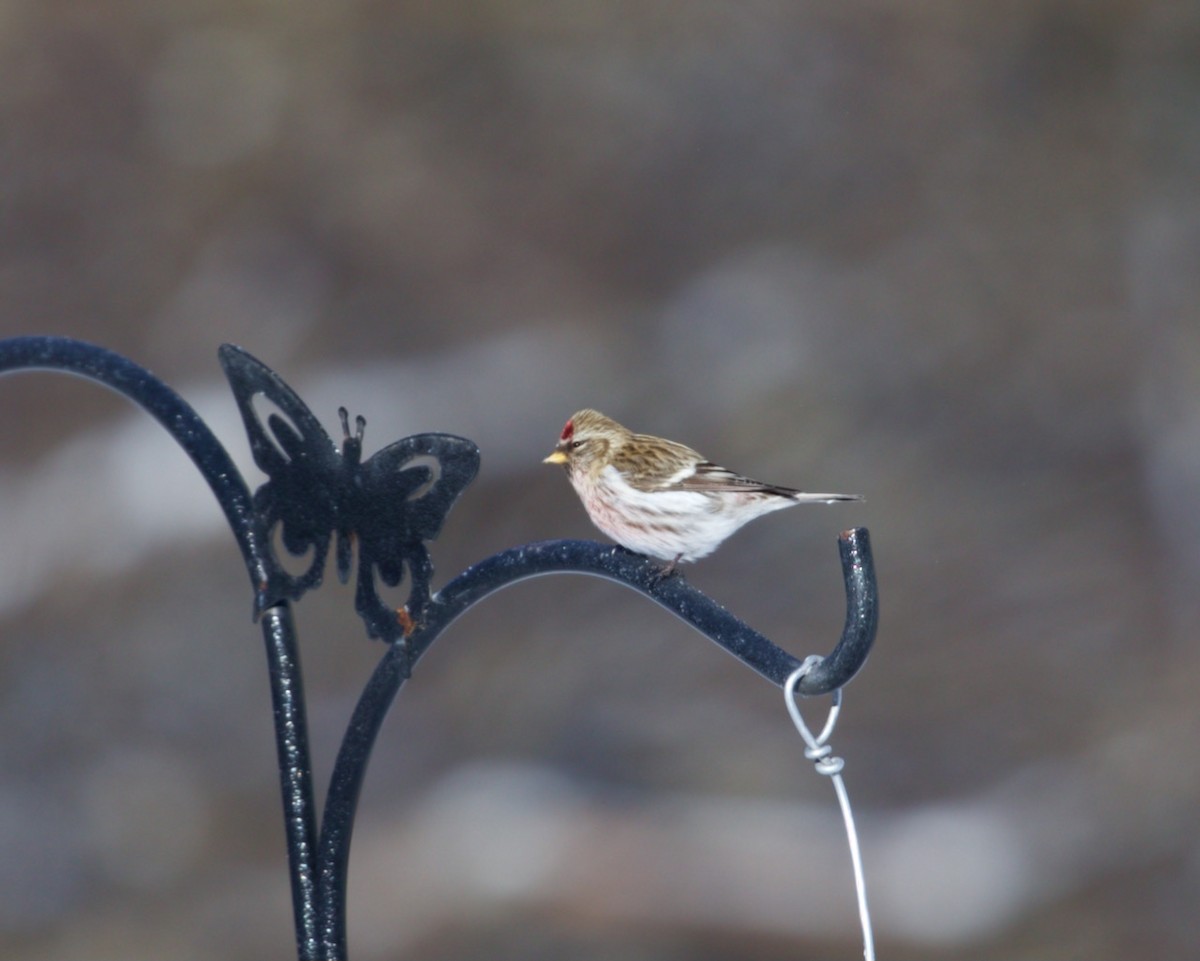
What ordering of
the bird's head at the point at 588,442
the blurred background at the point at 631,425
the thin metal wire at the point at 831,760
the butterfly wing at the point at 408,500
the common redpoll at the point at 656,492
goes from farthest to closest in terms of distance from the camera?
the blurred background at the point at 631,425, the bird's head at the point at 588,442, the common redpoll at the point at 656,492, the butterfly wing at the point at 408,500, the thin metal wire at the point at 831,760

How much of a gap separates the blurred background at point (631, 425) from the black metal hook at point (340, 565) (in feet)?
11.6

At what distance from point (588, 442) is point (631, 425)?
3041 millimetres

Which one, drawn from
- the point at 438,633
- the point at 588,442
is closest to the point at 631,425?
the point at 588,442

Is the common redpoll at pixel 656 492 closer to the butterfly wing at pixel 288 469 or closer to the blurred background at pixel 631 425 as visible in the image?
the butterfly wing at pixel 288 469

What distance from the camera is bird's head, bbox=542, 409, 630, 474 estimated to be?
8.22 ft

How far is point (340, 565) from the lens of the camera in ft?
5.00

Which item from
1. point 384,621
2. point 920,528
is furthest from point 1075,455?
point 384,621

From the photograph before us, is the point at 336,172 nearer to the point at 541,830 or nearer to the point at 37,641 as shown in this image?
the point at 37,641

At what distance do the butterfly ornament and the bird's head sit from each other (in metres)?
0.96

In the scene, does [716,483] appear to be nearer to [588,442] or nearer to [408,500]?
[588,442]

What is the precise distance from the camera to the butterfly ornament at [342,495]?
1487mm

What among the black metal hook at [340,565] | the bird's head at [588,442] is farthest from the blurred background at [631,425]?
the black metal hook at [340,565]

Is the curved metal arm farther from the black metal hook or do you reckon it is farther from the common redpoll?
the common redpoll

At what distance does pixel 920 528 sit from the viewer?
18.8ft
